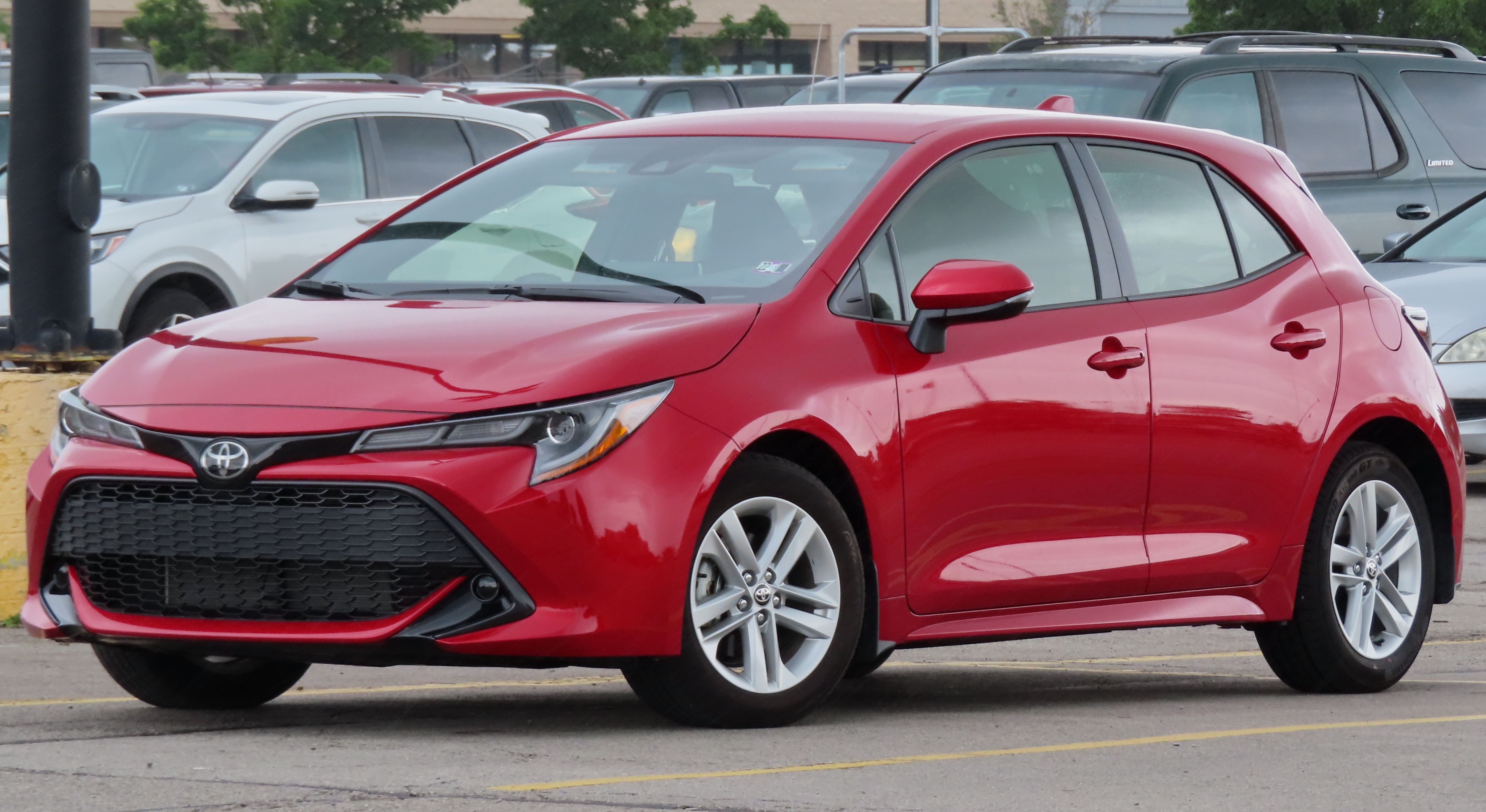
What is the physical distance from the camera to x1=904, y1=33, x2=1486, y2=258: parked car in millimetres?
13406

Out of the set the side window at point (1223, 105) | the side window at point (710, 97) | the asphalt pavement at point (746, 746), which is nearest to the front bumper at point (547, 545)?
the asphalt pavement at point (746, 746)

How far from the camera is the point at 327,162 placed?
13.8 m

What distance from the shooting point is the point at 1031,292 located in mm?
6312

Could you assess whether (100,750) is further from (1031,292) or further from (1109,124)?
(1109,124)

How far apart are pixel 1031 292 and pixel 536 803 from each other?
7.30 feet

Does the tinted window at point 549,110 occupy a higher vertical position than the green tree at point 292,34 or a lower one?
lower

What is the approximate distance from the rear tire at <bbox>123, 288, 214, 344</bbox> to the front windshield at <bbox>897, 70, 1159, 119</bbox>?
154 inches

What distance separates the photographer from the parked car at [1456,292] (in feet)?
38.9

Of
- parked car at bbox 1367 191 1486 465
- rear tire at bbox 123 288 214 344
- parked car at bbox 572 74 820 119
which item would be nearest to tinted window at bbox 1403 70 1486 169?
parked car at bbox 1367 191 1486 465

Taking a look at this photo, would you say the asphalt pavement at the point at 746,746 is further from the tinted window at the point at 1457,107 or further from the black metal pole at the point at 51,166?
the tinted window at the point at 1457,107

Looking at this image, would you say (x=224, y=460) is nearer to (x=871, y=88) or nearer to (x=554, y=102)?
(x=871, y=88)

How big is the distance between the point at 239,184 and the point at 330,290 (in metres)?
7.03

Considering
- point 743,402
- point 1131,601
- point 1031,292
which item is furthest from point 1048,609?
point 743,402

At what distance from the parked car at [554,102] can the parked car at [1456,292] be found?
11.0 m
